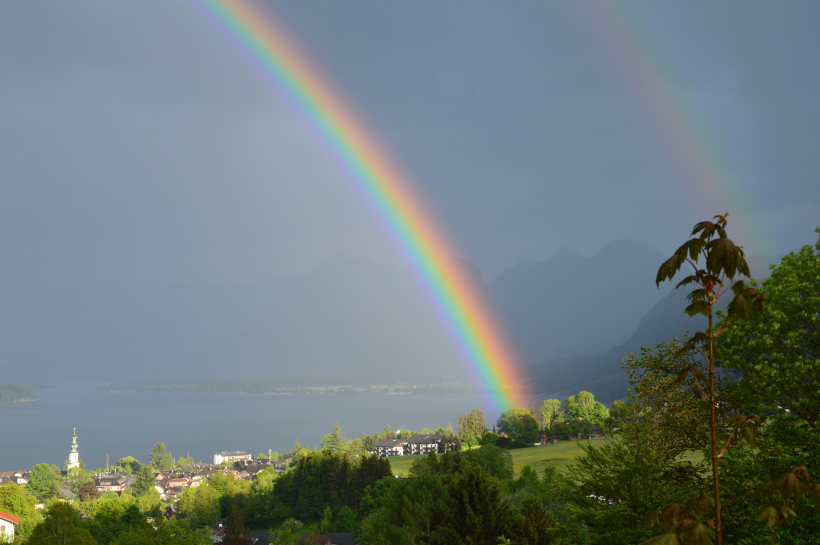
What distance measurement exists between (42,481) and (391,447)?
252ft

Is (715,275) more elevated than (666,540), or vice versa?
(715,275)

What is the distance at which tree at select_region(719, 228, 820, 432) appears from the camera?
47.8 ft

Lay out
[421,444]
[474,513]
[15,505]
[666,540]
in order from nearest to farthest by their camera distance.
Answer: [666,540], [474,513], [15,505], [421,444]

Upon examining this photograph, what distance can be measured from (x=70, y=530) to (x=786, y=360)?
124 ft

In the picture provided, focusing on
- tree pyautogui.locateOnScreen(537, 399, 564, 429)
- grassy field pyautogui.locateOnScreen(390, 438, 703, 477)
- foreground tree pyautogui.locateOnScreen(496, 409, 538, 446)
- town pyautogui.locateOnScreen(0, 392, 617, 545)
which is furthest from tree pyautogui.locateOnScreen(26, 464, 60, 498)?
tree pyautogui.locateOnScreen(537, 399, 564, 429)

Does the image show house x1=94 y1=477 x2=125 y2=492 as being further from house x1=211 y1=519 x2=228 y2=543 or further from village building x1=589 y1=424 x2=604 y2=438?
village building x1=589 y1=424 x2=604 y2=438

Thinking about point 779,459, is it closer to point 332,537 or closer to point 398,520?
point 398,520

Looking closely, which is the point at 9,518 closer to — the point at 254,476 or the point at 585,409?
the point at 254,476

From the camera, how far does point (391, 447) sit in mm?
138125

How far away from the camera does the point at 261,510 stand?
258ft

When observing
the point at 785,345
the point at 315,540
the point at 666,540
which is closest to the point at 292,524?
the point at 315,540

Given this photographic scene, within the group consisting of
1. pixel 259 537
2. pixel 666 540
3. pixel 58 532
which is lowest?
pixel 259 537

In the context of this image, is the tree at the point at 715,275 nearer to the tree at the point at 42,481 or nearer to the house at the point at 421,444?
the house at the point at 421,444

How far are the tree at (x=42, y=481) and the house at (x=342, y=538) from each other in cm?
8473
